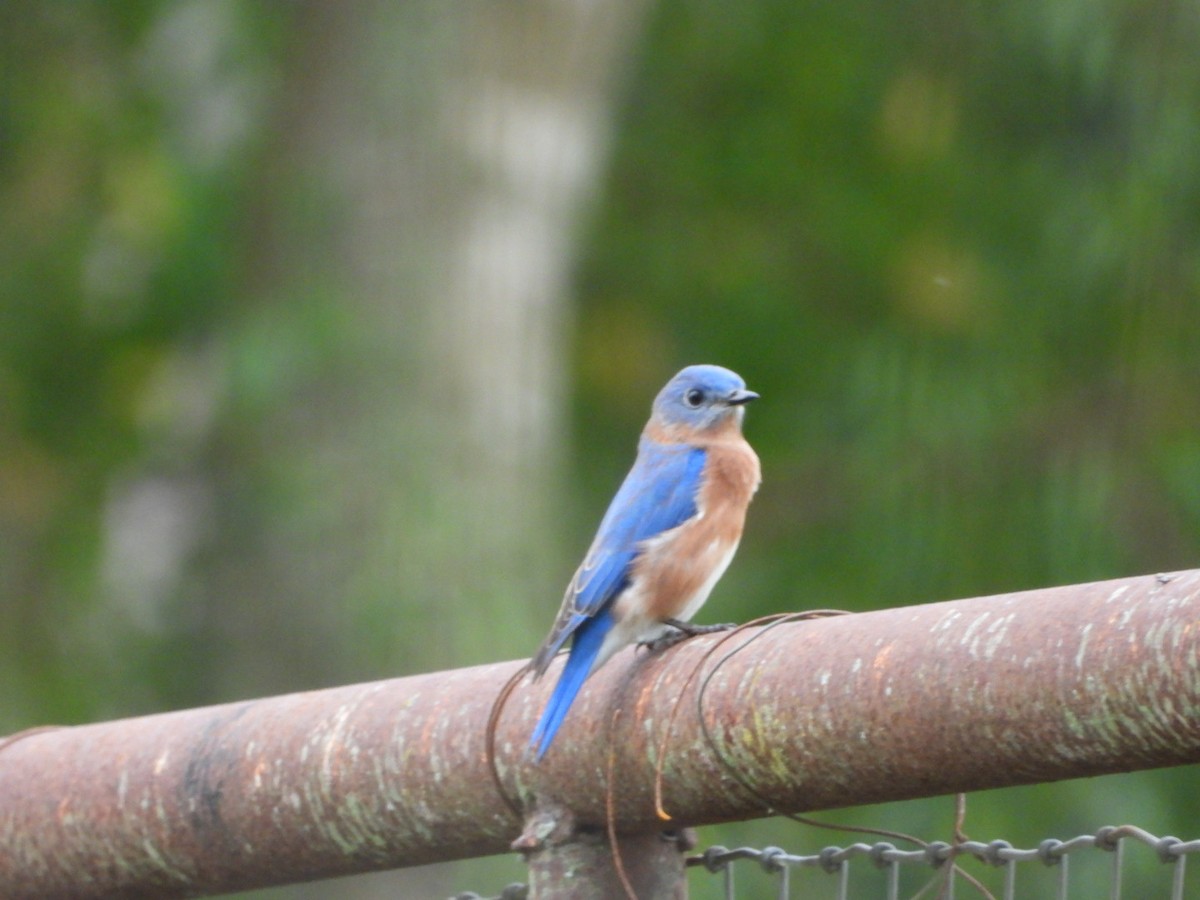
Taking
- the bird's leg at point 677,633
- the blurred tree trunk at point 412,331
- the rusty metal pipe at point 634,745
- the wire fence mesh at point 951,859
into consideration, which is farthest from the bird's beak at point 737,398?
the blurred tree trunk at point 412,331

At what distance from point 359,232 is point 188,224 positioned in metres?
1.19

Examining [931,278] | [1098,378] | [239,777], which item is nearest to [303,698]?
[239,777]

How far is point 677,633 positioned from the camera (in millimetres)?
3426

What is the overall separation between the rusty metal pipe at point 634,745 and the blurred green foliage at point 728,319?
4.27 meters

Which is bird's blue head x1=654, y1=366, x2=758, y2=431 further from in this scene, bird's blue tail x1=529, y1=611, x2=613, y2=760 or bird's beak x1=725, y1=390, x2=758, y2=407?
bird's blue tail x1=529, y1=611, x2=613, y2=760

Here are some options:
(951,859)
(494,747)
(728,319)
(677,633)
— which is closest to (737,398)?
(677,633)

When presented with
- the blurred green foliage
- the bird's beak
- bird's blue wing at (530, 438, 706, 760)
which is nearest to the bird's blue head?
the bird's beak

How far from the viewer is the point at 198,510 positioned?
8.81m

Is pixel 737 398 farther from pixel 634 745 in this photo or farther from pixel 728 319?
pixel 728 319

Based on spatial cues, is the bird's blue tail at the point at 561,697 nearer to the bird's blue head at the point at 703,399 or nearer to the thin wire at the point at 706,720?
the thin wire at the point at 706,720

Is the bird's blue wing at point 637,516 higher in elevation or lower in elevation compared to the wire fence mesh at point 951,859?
higher

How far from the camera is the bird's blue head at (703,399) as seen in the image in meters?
4.57

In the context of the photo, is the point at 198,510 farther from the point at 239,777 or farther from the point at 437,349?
the point at 239,777

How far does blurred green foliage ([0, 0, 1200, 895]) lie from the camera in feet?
24.9
